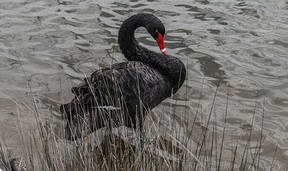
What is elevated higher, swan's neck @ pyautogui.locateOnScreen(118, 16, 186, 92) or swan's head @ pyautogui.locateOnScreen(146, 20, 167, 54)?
swan's head @ pyautogui.locateOnScreen(146, 20, 167, 54)

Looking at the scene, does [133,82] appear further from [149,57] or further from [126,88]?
[149,57]

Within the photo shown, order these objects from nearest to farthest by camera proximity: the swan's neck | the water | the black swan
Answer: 1. the black swan
2. the swan's neck
3. the water

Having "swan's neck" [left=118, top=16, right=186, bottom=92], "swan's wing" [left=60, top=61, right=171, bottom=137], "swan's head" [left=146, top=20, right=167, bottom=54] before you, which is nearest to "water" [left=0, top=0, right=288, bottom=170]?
"swan's neck" [left=118, top=16, right=186, bottom=92]

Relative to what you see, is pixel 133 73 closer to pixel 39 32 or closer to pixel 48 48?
pixel 48 48

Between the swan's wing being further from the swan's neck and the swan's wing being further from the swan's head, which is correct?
the swan's head

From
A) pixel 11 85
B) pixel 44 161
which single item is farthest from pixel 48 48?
pixel 44 161

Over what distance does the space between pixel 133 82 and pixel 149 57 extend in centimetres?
72

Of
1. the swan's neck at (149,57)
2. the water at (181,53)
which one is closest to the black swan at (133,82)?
the swan's neck at (149,57)

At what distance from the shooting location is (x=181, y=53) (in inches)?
245

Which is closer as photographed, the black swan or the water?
the black swan

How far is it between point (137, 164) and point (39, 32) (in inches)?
179

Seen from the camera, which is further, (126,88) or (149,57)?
(149,57)

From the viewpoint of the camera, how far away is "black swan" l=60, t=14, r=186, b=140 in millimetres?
4023

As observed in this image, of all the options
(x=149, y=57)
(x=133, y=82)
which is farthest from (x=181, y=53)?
(x=133, y=82)
